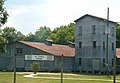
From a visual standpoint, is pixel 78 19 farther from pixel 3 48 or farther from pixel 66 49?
pixel 3 48

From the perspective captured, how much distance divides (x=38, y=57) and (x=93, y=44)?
390 inches

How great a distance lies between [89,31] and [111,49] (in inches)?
203

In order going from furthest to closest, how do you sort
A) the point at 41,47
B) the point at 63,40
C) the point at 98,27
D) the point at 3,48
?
1. the point at 63,40
2. the point at 41,47
3. the point at 98,27
4. the point at 3,48

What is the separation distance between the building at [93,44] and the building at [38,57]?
2.40m

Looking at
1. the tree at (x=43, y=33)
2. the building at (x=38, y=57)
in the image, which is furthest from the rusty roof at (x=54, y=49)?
the tree at (x=43, y=33)

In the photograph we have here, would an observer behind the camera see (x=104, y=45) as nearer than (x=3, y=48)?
No

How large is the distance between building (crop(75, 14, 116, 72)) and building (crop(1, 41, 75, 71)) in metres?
2.40

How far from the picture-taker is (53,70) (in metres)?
61.4

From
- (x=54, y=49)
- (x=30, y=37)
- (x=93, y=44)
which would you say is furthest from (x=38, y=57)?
(x=30, y=37)

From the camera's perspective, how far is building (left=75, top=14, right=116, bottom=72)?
195 ft

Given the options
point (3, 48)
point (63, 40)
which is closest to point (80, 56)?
point (3, 48)

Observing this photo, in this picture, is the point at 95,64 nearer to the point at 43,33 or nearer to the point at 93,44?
the point at 93,44

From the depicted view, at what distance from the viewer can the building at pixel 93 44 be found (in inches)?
2343

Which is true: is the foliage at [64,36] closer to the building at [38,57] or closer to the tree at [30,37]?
the tree at [30,37]
